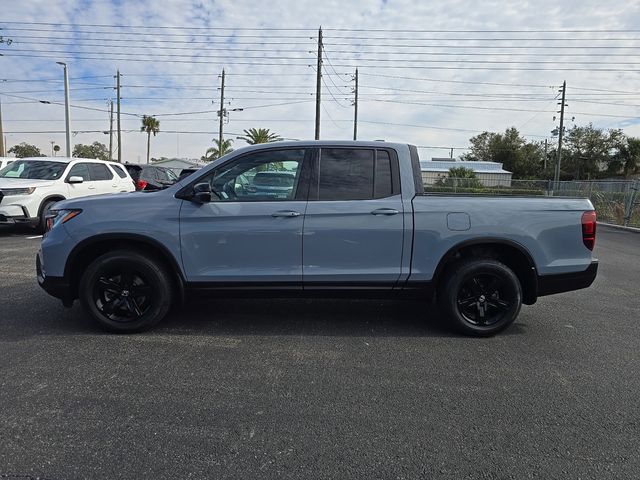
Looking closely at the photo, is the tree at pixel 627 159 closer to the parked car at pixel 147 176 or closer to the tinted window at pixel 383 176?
the parked car at pixel 147 176

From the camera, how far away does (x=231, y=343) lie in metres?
4.27

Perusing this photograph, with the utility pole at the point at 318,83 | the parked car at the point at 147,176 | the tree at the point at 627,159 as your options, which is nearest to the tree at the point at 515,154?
the tree at the point at 627,159

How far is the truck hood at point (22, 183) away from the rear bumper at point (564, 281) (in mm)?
10053

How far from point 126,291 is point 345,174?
233 centimetres

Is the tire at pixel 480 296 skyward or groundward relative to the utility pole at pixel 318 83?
groundward

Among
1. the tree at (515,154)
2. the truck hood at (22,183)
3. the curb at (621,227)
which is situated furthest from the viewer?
the tree at (515,154)

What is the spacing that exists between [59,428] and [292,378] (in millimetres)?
1554

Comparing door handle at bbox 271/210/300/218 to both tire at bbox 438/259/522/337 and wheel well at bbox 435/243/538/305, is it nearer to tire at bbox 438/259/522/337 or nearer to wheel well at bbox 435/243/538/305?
wheel well at bbox 435/243/538/305

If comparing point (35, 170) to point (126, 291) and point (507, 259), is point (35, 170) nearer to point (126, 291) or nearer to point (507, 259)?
point (126, 291)

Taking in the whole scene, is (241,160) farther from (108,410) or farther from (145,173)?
(145,173)

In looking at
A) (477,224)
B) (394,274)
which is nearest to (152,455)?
(394,274)

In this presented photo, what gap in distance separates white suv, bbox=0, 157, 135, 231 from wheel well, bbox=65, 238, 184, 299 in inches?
220

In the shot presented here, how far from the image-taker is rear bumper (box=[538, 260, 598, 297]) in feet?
14.6

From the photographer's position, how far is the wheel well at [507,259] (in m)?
4.42
